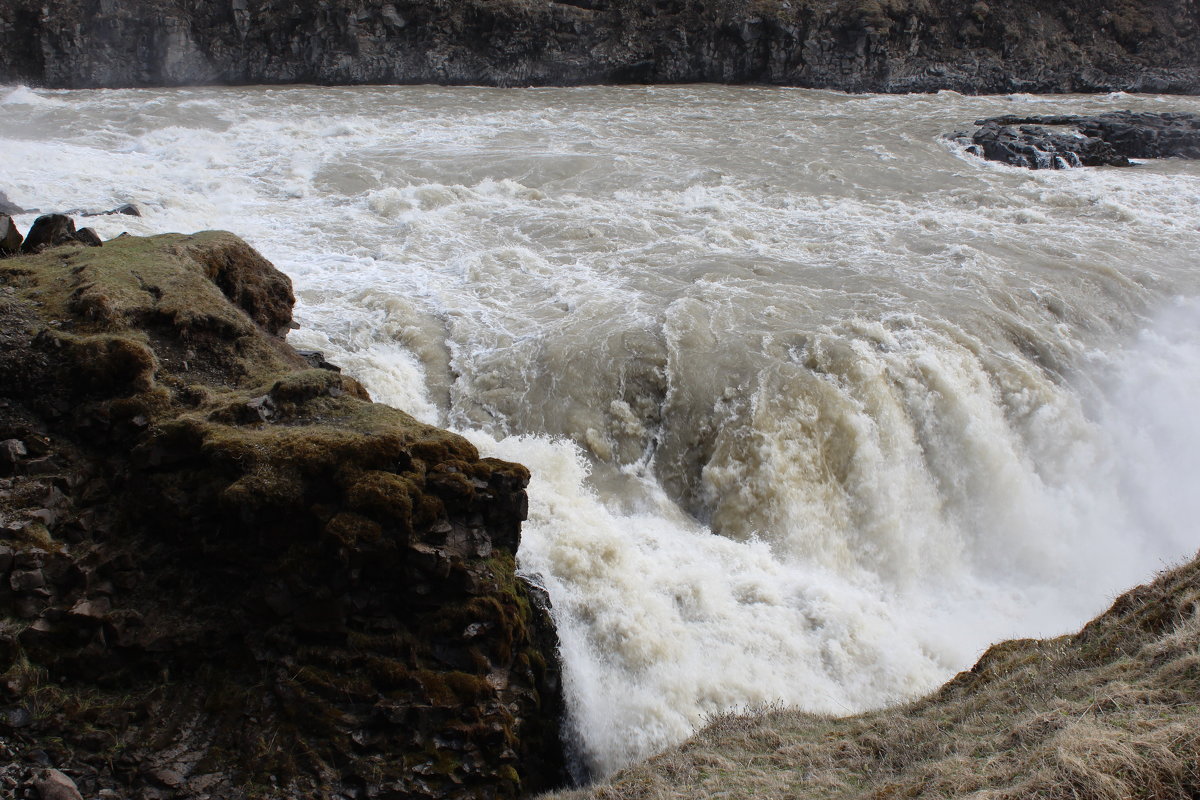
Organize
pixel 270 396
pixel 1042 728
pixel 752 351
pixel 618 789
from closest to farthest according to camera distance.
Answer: pixel 1042 728 < pixel 618 789 < pixel 270 396 < pixel 752 351

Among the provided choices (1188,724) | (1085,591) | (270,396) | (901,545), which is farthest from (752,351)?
(1188,724)

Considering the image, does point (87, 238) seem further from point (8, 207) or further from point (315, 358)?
point (8, 207)

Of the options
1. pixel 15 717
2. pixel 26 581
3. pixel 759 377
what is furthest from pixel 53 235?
pixel 759 377

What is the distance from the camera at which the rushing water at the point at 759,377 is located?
360 inches

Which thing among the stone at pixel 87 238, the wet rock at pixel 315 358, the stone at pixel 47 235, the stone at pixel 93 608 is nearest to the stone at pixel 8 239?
the stone at pixel 47 235

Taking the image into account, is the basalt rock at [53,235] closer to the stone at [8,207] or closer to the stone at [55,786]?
the stone at [8,207]

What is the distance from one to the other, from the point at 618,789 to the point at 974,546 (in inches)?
306

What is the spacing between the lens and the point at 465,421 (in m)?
11.8

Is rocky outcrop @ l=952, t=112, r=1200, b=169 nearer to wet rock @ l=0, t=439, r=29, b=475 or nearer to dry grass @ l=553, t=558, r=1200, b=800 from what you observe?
dry grass @ l=553, t=558, r=1200, b=800

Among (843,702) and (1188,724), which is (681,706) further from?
(1188,724)

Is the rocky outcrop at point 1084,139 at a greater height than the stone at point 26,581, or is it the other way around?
the rocky outcrop at point 1084,139

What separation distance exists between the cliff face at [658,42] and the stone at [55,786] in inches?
1513

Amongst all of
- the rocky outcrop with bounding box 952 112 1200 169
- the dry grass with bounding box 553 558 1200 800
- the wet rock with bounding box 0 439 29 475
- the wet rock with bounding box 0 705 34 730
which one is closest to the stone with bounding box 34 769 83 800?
the wet rock with bounding box 0 705 34 730

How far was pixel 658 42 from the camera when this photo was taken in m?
41.3
